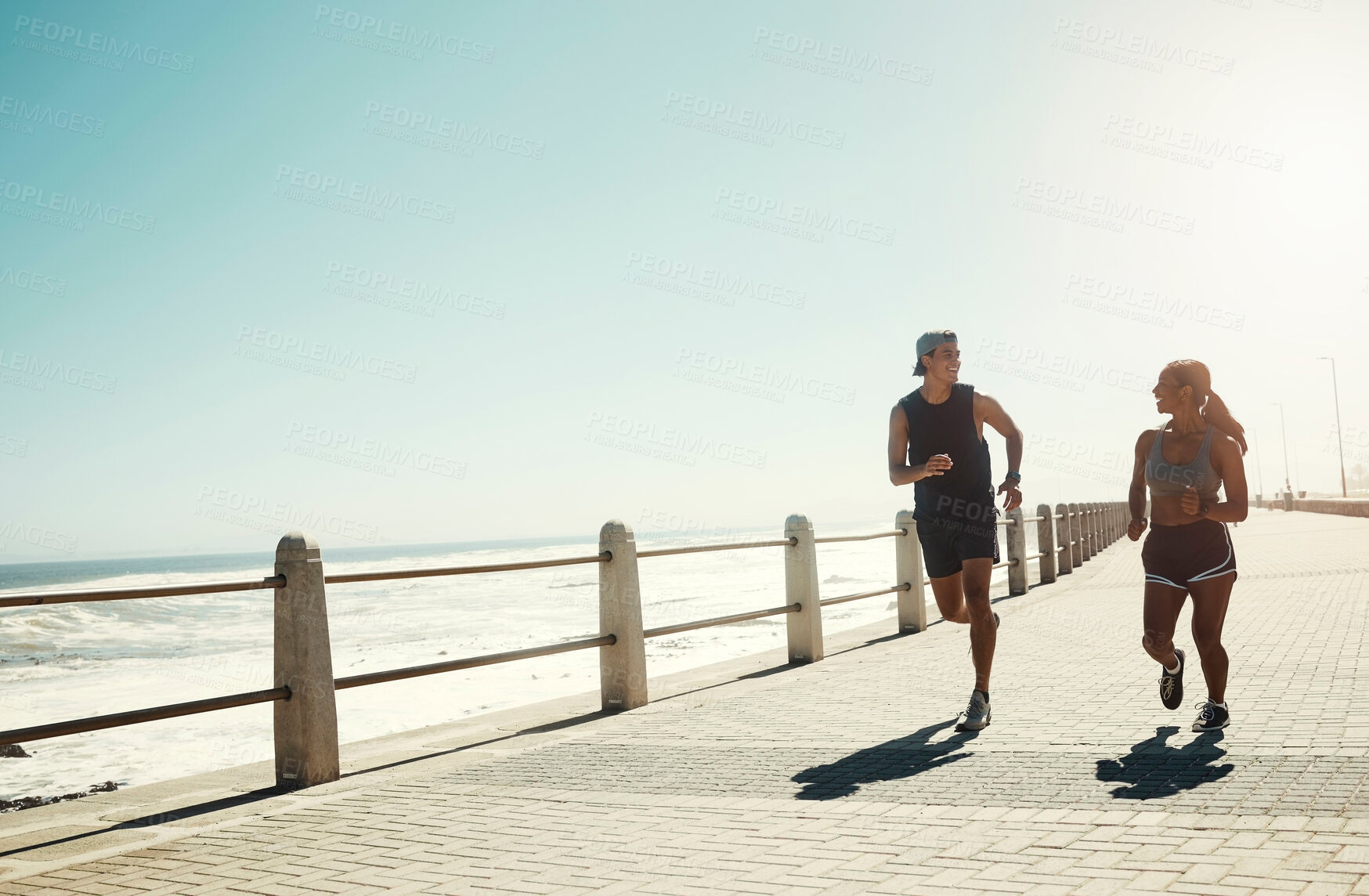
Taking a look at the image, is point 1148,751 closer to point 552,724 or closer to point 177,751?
point 552,724

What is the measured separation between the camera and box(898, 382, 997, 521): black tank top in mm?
6074

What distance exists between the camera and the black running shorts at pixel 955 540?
6.06m

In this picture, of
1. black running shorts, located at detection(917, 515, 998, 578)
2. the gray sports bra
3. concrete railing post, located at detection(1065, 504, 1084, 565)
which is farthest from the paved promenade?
concrete railing post, located at detection(1065, 504, 1084, 565)

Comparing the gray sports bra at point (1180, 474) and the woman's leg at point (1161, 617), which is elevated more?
the gray sports bra at point (1180, 474)

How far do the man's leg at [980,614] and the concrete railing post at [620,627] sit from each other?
2.35 metres

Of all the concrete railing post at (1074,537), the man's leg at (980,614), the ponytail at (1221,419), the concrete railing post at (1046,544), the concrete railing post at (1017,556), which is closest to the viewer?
the ponytail at (1221,419)

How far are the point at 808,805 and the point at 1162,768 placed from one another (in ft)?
5.11

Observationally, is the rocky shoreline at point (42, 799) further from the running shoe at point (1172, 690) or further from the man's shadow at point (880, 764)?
the running shoe at point (1172, 690)

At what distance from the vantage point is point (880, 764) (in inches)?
199

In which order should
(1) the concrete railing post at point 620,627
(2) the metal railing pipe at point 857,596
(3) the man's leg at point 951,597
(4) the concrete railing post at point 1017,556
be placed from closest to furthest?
(3) the man's leg at point 951,597 → (1) the concrete railing post at point 620,627 → (2) the metal railing pipe at point 857,596 → (4) the concrete railing post at point 1017,556

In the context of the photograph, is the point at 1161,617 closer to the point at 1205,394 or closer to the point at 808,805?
the point at 1205,394

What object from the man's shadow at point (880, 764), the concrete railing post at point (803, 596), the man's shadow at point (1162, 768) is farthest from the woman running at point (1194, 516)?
the concrete railing post at point (803, 596)

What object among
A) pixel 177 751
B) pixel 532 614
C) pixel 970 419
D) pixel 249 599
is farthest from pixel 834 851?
pixel 249 599

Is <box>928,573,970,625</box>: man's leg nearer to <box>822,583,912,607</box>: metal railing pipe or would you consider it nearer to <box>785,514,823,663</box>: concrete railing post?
<box>822,583,912,607</box>: metal railing pipe
